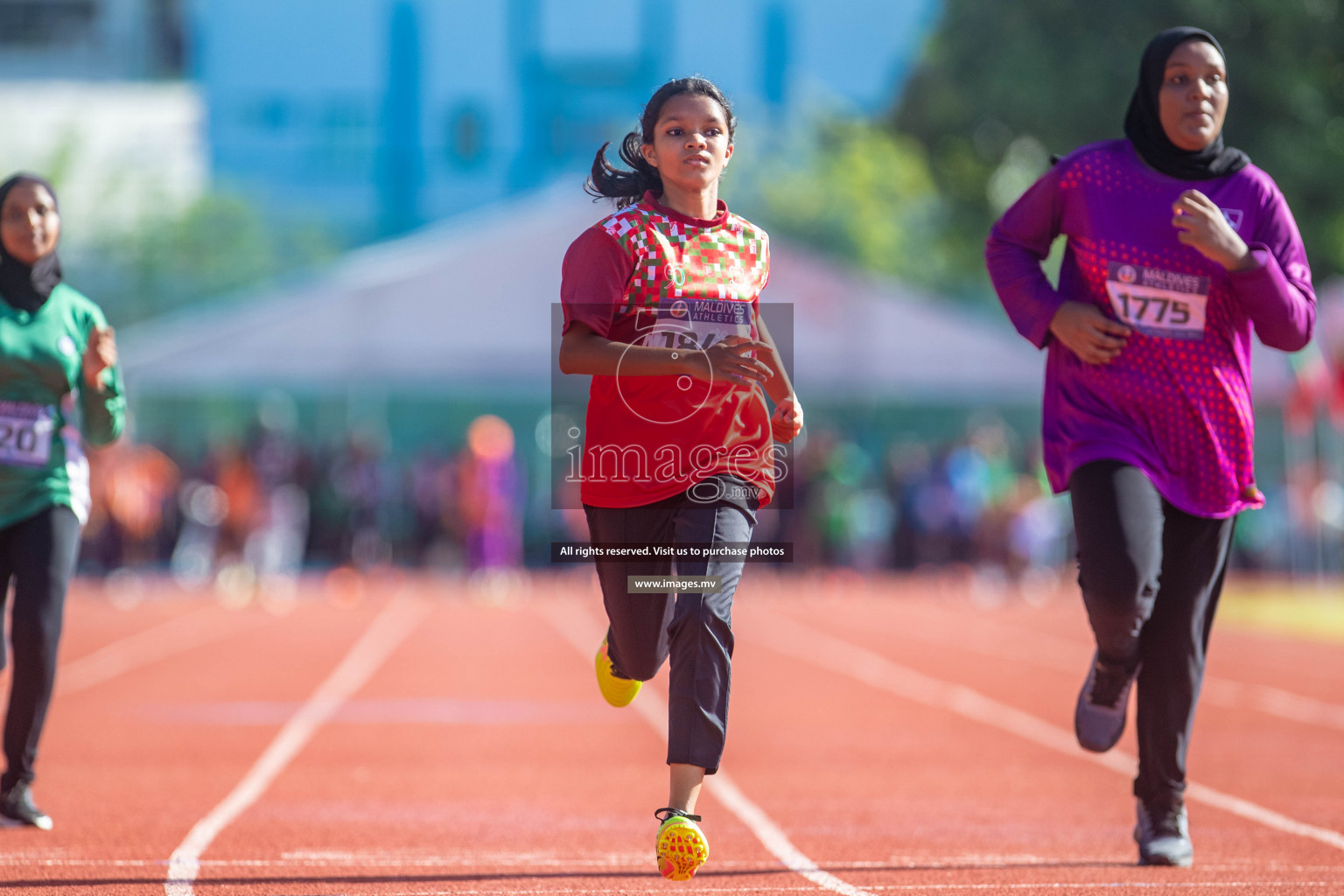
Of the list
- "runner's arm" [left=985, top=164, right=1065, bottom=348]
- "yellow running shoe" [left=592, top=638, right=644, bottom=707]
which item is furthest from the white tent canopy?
"yellow running shoe" [left=592, top=638, right=644, bottom=707]

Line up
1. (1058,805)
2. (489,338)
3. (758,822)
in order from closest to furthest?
(758,822), (1058,805), (489,338)

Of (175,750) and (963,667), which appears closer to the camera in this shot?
(175,750)

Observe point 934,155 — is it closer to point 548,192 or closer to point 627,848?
point 548,192

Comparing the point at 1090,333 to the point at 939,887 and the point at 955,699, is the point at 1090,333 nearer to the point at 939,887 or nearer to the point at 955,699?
the point at 939,887

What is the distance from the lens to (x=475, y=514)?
918 inches

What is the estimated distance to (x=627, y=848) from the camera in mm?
5914

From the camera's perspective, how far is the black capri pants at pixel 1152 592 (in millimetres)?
5219

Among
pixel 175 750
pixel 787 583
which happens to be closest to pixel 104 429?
pixel 175 750

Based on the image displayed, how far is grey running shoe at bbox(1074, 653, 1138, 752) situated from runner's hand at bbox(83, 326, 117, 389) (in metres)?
3.25

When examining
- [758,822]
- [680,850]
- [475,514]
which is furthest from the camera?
[475,514]

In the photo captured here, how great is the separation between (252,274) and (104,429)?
6643cm

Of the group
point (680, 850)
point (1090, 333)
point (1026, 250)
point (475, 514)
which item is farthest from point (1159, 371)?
point (475, 514)

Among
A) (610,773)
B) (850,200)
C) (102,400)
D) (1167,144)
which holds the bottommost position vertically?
(610,773)

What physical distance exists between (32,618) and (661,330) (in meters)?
2.58
